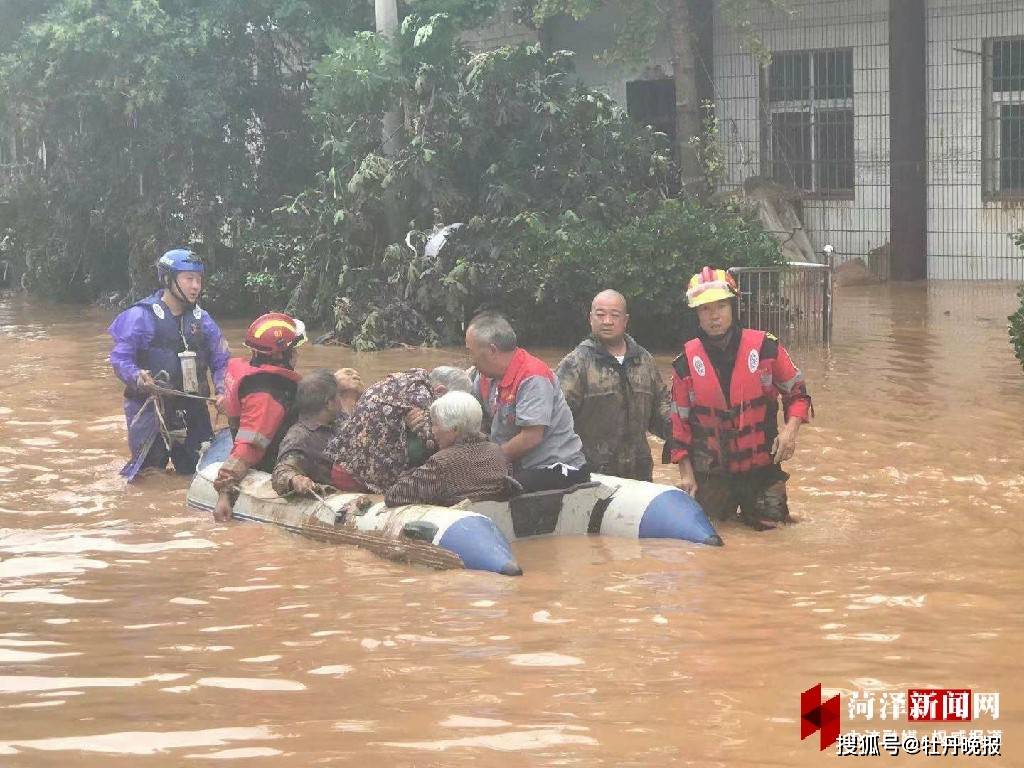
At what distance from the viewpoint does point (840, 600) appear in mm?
6852

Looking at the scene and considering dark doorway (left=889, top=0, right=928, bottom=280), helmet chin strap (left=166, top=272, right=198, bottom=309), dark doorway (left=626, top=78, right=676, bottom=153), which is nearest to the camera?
helmet chin strap (left=166, top=272, right=198, bottom=309)

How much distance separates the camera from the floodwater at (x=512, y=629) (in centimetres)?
515


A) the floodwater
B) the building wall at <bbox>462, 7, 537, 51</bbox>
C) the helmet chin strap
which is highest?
the building wall at <bbox>462, 7, 537, 51</bbox>

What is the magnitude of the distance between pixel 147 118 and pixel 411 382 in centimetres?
1352

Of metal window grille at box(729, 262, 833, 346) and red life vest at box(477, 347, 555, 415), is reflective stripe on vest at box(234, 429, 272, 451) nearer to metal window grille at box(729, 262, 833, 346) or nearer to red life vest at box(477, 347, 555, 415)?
red life vest at box(477, 347, 555, 415)

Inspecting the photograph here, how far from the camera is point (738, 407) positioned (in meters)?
8.23

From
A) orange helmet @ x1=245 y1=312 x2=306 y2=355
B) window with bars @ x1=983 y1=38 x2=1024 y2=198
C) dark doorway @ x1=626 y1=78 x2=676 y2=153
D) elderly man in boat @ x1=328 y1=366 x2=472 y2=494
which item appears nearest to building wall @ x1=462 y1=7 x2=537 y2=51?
dark doorway @ x1=626 y1=78 x2=676 y2=153

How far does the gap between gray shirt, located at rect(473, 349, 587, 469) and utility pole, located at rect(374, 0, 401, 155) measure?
395 inches

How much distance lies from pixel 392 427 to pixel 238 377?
Result: 141cm

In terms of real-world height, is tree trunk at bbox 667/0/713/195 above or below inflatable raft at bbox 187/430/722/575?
above

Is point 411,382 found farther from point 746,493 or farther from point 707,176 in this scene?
point 707,176

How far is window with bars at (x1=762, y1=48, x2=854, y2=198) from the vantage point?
20.8 m

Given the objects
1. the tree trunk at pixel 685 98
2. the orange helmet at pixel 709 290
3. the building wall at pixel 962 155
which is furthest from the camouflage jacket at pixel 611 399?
the building wall at pixel 962 155

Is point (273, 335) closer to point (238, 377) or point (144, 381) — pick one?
point (238, 377)
